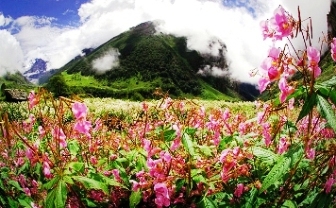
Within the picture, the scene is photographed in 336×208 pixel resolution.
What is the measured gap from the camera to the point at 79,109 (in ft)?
10.9

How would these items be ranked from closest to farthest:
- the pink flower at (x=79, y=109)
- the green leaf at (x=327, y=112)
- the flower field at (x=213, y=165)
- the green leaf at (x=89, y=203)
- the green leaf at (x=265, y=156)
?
the green leaf at (x=327, y=112) → the flower field at (x=213, y=165) → the green leaf at (x=265, y=156) → the pink flower at (x=79, y=109) → the green leaf at (x=89, y=203)

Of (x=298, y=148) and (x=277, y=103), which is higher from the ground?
(x=277, y=103)

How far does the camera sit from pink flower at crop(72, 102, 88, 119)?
3.28 m

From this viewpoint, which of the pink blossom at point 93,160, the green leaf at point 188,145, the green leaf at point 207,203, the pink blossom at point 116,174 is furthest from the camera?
the pink blossom at point 93,160

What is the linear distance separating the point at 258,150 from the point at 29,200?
2.37 metres

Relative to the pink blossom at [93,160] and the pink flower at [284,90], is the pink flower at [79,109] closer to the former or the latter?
the pink flower at [284,90]

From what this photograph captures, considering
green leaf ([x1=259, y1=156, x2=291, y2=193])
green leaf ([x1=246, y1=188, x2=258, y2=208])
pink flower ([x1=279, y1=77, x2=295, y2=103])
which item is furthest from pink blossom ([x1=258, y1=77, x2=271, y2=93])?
green leaf ([x1=246, y1=188, x2=258, y2=208])

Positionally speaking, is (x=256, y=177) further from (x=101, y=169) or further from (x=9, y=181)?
(x=9, y=181)

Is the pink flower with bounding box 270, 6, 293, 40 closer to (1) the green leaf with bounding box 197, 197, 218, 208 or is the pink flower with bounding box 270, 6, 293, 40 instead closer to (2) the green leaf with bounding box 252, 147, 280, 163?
(2) the green leaf with bounding box 252, 147, 280, 163

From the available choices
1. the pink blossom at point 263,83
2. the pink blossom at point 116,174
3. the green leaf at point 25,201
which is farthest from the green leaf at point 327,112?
the green leaf at point 25,201

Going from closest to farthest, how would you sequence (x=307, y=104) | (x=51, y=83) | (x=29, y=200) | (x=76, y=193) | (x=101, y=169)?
(x=307, y=104), (x=76, y=193), (x=29, y=200), (x=101, y=169), (x=51, y=83)

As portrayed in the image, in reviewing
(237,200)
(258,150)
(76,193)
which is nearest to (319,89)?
(258,150)

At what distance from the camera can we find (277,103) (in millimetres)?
2740

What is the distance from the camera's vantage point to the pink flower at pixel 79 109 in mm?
3276
